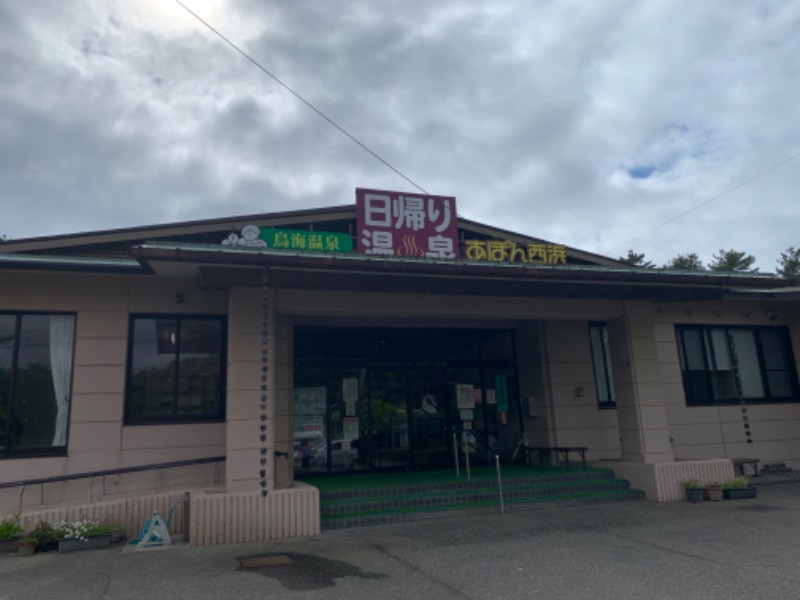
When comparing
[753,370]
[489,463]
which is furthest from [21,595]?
[753,370]

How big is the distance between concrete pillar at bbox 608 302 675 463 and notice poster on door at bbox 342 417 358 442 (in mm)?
5396

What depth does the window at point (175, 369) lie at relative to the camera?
9.73 m

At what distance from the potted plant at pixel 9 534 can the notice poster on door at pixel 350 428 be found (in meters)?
6.09

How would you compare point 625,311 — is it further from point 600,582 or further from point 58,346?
point 58,346

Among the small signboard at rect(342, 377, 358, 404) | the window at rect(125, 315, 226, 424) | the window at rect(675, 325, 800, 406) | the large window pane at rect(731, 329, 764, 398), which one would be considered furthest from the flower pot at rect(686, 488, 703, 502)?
the window at rect(125, 315, 226, 424)

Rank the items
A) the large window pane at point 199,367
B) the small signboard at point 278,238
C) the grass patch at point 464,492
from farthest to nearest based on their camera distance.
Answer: the small signboard at point 278,238
the large window pane at point 199,367
the grass patch at point 464,492

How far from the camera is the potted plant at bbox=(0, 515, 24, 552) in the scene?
775 centimetres

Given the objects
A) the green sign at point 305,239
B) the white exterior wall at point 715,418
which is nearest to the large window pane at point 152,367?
the green sign at point 305,239

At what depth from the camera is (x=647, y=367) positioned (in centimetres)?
1135

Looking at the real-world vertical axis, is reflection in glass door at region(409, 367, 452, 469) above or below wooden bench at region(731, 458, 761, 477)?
above

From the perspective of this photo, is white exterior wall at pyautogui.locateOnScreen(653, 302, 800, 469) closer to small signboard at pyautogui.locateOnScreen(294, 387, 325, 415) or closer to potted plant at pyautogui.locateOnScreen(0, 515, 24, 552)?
small signboard at pyautogui.locateOnScreen(294, 387, 325, 415)

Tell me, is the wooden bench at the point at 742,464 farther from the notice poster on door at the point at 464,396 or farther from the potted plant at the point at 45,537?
the potted plant at the point at 45,537

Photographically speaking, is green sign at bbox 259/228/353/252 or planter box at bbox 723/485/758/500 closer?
planter box at bbox 723/485/758/500

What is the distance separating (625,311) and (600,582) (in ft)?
22.1
